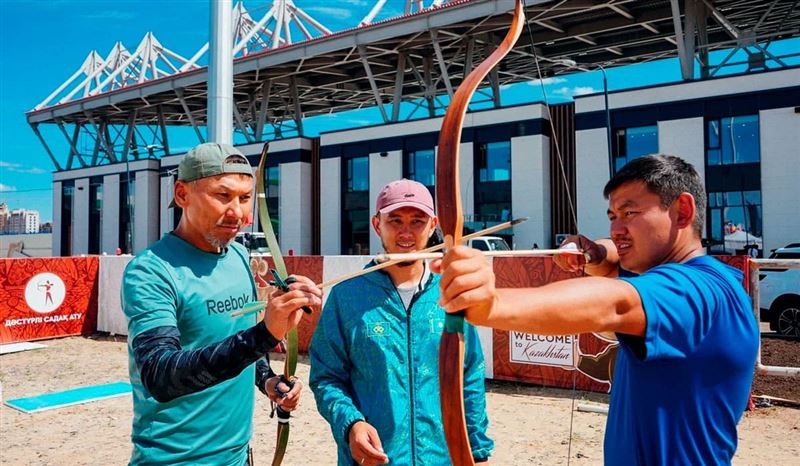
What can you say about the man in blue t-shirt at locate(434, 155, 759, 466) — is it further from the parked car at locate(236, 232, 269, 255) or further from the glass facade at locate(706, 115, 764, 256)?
the glass facade at locate(706, 115, 764, 256)

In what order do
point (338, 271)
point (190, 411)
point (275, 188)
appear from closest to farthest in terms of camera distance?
1. point (190, 411)
2. point (338, 271)
3. point (275, 188)

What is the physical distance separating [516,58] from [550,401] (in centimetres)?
3597

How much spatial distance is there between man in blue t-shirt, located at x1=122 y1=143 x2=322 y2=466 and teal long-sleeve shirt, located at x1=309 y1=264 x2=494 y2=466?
0.22 meters

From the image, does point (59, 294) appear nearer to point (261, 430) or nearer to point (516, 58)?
point (261, 430)

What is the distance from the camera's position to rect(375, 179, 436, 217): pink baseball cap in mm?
2574

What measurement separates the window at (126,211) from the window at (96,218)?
307 centimetres

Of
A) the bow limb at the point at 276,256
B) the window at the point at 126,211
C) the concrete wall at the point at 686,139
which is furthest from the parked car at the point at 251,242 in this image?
the window at the point at 126,211

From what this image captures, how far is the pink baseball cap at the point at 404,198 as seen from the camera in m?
2.57

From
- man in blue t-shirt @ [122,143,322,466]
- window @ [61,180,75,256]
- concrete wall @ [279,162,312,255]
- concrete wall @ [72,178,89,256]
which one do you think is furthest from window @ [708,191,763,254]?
window @ [61,180,75,256]

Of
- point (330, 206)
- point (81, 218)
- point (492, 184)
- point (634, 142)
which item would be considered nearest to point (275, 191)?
point (330, 206)

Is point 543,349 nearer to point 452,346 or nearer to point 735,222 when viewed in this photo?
point 452,346

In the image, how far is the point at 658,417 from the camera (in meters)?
1.56

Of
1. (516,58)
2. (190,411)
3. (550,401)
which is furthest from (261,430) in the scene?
(516,58)

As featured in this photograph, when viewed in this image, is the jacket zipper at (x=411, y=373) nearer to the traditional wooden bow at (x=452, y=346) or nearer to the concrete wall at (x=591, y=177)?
the traditional wooden bow at (x=452, y=346)
